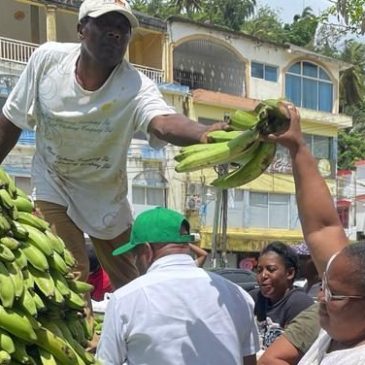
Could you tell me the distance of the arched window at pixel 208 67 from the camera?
2831 cm

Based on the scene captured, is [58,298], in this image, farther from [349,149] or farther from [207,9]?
[207,9]

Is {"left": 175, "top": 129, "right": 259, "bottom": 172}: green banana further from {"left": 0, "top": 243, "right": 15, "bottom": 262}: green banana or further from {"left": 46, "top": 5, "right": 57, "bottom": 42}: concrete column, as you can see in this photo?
{"left": 46, "top": 5, "right": 57, "bottom": 42}: concrete column

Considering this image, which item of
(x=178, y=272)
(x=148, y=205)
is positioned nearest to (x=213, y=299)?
(x=178, y=272)

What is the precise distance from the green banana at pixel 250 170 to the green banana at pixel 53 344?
0.75 metres

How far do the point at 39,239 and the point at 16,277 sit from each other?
0.60 ft

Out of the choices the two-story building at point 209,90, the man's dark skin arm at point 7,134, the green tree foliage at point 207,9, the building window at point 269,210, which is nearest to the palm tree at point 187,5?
the green tree foliage at point 207,9

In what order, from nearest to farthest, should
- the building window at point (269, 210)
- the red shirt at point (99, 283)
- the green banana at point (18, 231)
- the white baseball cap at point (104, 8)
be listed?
1. the green banana at point (18, 231)
2. the white baseball cap at point (104, 8)
3. the red shirt at point (99, 283)
4. the building window at point (269, 210)

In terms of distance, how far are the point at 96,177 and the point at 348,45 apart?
4497 cm

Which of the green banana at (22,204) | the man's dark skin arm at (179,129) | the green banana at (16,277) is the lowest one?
the green banana at (16,277)

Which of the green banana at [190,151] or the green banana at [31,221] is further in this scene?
the green banana at [190,151]

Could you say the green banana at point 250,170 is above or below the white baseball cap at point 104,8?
below

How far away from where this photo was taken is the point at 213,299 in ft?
10.8

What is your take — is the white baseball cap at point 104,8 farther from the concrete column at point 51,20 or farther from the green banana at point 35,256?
the concrete column at point 51,20

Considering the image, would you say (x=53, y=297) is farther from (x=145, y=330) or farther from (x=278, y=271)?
(x=278, y=271)
